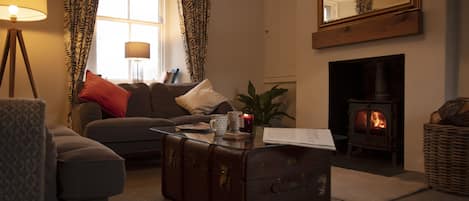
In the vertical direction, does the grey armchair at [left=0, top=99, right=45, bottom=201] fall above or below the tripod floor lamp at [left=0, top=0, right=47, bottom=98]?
below

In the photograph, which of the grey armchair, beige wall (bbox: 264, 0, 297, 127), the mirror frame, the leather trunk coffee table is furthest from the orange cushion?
beige wall (bbox: 264, 0, 297, 127)

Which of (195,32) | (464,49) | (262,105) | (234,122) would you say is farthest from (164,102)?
(464,49)

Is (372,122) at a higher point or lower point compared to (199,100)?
lower

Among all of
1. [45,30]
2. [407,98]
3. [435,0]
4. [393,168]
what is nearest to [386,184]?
[393,168]

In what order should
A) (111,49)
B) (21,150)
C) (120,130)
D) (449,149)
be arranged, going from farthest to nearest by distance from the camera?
1. (111,49)
2. (120,130)
3. (449,149)
4. (21,150)

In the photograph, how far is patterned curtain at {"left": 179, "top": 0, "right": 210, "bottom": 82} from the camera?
15.4 ft

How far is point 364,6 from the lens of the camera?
3.64 meters

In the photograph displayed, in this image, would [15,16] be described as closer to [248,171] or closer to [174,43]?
[174,43]

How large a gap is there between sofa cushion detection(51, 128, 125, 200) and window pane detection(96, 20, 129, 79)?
3018 mm

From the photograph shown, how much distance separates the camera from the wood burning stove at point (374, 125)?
334 centimetres

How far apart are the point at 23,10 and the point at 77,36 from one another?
582 millimetres

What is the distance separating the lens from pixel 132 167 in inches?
131

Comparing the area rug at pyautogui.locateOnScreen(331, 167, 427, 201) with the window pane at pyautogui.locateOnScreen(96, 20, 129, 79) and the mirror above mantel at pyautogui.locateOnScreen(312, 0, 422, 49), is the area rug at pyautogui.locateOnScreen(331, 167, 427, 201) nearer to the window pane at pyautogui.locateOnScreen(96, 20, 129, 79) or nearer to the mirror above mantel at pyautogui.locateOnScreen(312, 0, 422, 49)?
the mirror above mantel at pyautogui.locateOnScreen(312, 0, 422, 49)

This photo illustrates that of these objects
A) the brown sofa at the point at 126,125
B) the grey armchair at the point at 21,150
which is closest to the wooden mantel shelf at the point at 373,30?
the brown sofa at the point at 126,125
